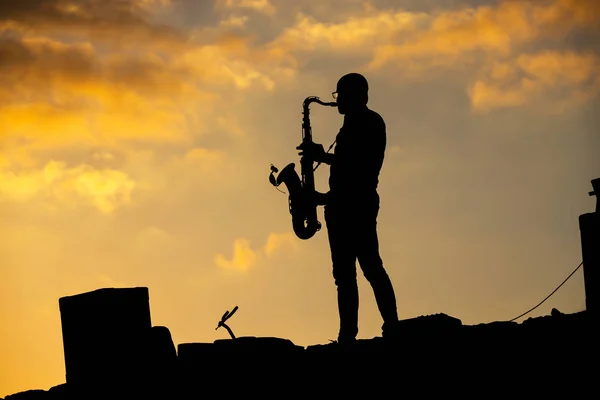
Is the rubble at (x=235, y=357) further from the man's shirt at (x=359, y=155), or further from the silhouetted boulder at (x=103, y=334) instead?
the man's shirt at (x=359, y=155)

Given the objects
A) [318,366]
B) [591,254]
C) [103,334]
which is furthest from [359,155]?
[103,334]

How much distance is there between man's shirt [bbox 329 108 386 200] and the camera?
36.6ft

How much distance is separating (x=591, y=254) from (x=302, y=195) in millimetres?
3624

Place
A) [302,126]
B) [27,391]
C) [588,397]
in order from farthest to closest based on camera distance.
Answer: [302,126], [27,391], [588,397]

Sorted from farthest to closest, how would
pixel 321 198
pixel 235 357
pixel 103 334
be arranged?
pixel 321 198 < pixel 103 334 < pixel 235 357

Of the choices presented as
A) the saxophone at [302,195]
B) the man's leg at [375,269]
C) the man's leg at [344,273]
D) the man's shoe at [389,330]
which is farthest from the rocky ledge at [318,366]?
the saxophone at [302,195]

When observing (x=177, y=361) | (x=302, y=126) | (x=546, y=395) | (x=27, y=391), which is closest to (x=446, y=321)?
(x=546, y=395)

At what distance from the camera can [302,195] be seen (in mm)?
13828

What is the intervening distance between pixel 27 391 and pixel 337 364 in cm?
288

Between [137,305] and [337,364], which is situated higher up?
[137,305]

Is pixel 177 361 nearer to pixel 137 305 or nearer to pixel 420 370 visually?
pixel 137 305

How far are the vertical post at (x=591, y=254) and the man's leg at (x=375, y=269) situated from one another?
228 cm

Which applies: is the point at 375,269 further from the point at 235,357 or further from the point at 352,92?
the point at 235,357

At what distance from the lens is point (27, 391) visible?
1017 centimetres
